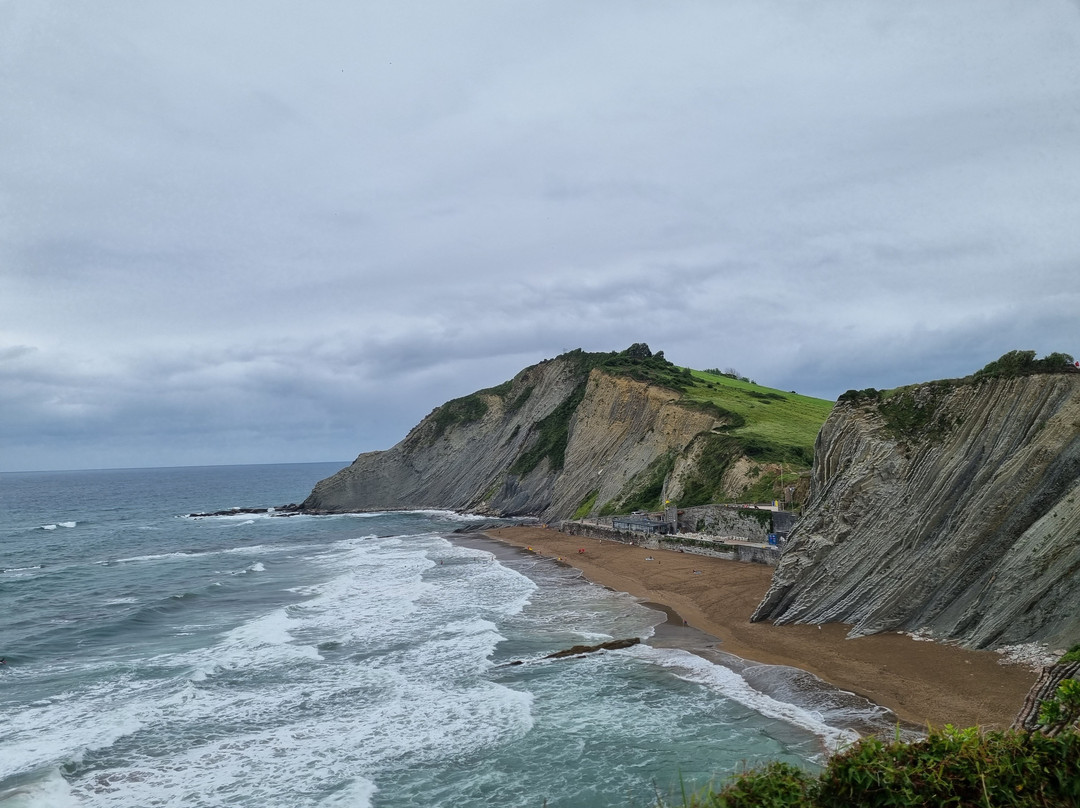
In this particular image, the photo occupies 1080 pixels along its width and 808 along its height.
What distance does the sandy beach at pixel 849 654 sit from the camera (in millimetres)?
18516

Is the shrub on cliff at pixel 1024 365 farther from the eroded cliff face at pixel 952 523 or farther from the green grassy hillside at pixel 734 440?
the green grassy hillside at pixel 734 440

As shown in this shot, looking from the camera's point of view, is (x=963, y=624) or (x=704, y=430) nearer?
(x=963, y=624)

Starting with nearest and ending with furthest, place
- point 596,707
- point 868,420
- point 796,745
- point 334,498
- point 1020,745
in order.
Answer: point 1020,745, point 796,745, point 596,707, point 868,420, point 334,498

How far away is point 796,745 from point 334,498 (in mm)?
→ 93442

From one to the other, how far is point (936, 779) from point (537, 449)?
77.8 meters

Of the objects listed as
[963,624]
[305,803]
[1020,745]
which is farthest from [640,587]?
[1020,745]

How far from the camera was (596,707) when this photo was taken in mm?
20750

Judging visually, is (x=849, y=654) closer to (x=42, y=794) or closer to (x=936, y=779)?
(x=936, y=779)

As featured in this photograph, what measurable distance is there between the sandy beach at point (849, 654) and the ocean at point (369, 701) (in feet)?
6.54

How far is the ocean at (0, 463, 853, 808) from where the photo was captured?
16.7 m

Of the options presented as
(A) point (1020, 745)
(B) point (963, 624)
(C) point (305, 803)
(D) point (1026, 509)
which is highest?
(D) point (1026, 509)

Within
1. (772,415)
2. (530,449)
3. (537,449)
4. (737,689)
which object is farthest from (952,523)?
(530,449)

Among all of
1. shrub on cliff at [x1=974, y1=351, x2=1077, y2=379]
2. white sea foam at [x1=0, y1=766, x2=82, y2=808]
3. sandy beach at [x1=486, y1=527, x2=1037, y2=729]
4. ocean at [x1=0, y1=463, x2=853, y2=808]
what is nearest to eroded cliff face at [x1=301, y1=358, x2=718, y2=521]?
sandy beach at [x1=486, y1=527, x2=1037, y2=729]

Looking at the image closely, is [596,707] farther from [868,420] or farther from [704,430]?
[704,430]
